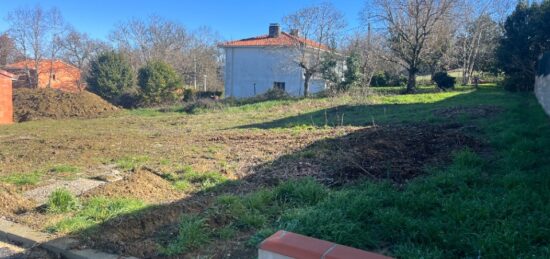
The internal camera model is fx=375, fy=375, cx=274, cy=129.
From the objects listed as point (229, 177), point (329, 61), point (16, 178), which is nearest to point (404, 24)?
point (329, 61)

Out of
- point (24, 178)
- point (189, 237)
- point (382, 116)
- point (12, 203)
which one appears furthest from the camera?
point (382, 116)

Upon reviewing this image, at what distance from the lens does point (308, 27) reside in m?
25.1

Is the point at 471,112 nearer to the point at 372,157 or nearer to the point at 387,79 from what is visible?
the point at 372,157

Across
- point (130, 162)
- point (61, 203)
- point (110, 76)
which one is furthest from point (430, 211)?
point (110, 76)

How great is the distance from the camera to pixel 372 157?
5.62 m

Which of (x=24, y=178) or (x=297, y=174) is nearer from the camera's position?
(x=297, y=174)

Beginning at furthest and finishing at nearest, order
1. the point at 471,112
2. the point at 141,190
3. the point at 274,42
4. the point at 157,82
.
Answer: the point at 274,42 < the point at 157,82 < the point at 471,112 < the point at 141,190

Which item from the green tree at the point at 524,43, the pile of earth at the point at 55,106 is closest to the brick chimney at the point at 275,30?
the pile of earth at the point at 55,106

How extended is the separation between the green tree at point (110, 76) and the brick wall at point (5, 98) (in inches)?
393

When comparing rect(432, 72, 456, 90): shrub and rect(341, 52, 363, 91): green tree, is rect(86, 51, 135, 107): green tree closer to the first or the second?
rect(341, 52, 363, 91): green tree

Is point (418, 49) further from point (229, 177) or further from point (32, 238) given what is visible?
point (32, 238)

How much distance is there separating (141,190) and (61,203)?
36.5 inches

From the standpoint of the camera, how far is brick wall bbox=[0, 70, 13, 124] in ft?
55.8

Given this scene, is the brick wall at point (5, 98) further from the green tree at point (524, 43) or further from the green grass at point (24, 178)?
the green tree at point (524, 43)
